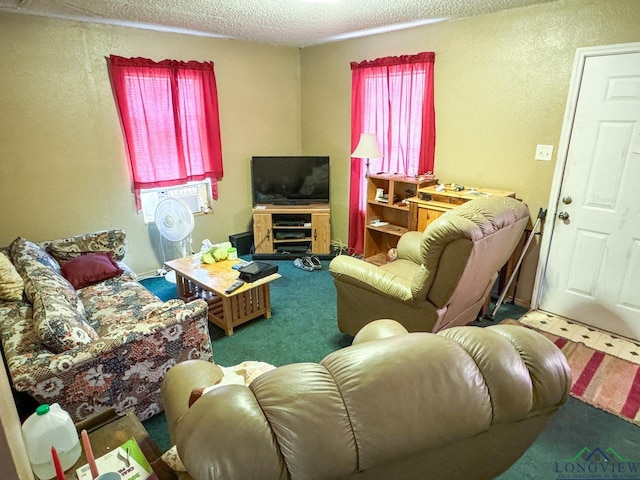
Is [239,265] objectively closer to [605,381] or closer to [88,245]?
[88,245]

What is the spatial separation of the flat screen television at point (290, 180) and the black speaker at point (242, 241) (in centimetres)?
41

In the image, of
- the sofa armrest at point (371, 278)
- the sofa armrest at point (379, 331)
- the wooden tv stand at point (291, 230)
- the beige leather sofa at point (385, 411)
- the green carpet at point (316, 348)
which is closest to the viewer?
the beige leather sofa at point (385, 411)

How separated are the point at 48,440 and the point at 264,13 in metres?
2.90

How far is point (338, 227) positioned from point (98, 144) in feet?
8.86

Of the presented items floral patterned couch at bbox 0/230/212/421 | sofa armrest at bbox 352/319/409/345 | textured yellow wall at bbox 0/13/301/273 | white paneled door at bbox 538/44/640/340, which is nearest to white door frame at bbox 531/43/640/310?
white paneled door at bbox 538/44/640/340

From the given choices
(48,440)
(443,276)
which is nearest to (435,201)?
(443,276)

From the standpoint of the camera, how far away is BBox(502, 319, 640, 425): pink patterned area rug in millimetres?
2152

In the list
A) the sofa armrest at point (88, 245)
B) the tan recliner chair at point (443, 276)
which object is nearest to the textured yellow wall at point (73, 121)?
the sofa armrest at point (88, 245)

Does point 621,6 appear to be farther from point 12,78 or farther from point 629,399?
point 12,78

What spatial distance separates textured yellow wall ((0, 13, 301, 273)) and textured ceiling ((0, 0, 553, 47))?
16 cm

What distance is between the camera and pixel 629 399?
7.22 feet

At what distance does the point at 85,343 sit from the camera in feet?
5.99

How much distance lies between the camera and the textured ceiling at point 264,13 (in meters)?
2.63

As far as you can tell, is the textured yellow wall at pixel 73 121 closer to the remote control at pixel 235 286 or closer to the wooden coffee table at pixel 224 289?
the wooden coffee table at pixel 224 289
